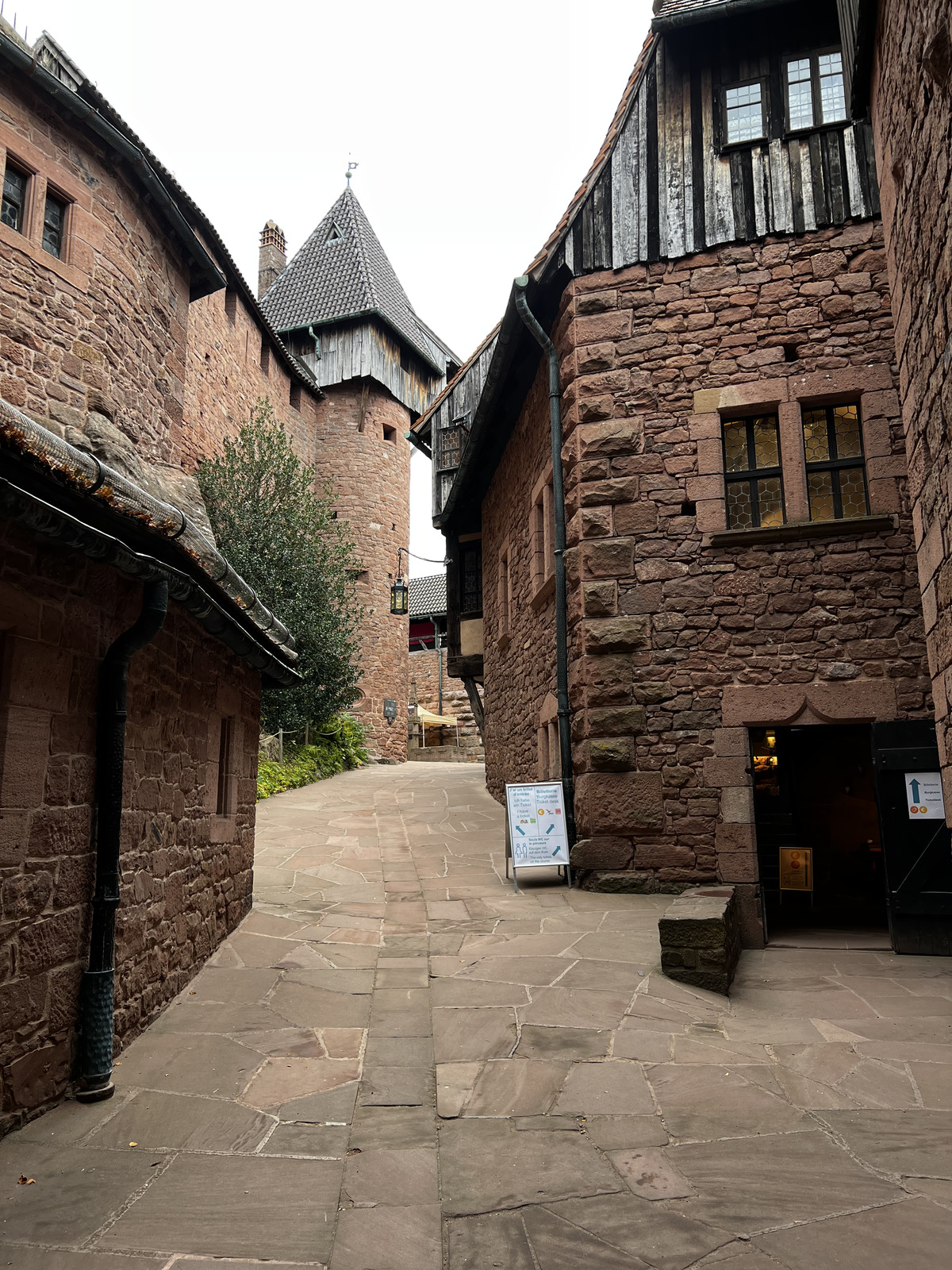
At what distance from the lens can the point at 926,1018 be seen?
15.8ft

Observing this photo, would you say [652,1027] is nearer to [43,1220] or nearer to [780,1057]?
[780,1057]

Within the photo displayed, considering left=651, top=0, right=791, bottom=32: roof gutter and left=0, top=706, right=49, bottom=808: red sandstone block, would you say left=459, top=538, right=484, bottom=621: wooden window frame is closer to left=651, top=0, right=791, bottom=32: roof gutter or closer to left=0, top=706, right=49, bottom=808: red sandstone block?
left=651, top=0, right=791, bottom=32: roof gutter

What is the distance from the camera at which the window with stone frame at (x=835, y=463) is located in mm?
7402

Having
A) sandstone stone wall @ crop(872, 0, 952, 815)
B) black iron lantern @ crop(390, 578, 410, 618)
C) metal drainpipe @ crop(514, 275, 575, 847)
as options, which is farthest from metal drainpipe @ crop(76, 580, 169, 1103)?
black iron lantern @ crop(390, 578, 410, 618)


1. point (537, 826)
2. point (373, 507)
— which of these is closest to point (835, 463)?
point (537, 826)

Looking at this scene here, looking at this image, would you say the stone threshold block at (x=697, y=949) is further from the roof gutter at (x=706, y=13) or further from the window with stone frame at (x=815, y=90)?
the roof gutter at (x=706, y=13)

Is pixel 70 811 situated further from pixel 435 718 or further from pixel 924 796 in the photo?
pixel 435 718

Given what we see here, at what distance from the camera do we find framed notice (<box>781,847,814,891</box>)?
866 centimetres

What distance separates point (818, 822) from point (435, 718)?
1715 cm

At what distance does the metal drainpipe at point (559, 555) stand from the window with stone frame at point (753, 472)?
5.21 feet

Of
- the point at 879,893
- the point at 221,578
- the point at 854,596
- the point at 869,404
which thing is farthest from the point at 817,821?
the point at 221,578

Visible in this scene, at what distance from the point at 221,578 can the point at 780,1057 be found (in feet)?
11.6

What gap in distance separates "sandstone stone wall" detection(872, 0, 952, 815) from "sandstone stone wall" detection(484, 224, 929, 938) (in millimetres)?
3035

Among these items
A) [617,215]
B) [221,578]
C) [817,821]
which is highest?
[617,215]
